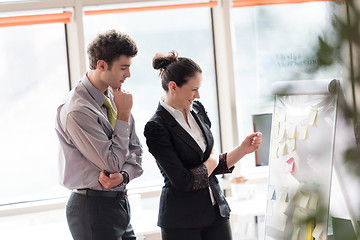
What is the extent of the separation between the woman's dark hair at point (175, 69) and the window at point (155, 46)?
186cm

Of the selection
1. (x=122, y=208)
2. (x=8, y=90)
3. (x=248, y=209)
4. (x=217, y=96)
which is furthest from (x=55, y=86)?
(x=122, y=208)

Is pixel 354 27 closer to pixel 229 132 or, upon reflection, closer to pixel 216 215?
pixel 216 215

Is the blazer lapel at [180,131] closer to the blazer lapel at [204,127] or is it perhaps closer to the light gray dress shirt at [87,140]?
the blazer lapel at [204,127]

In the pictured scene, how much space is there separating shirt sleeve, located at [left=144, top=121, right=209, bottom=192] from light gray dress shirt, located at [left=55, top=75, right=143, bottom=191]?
131mm

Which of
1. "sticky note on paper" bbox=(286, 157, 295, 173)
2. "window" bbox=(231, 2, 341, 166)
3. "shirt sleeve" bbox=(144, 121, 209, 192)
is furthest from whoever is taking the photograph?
"sticky note on paper" bbox=(286, 157, 295, 173)

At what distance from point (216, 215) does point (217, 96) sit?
7.05 feet

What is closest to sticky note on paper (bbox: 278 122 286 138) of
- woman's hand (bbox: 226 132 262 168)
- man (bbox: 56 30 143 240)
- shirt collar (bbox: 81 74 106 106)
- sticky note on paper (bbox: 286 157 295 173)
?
sticky note on paper (bbox: 286 157 295 173)

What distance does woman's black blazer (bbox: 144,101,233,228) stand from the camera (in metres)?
Result: 2.09

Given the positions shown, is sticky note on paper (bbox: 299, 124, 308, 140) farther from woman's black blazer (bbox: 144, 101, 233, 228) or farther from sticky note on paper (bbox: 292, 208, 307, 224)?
sticky note on paper (bbox: 292, 208, 307, 224)

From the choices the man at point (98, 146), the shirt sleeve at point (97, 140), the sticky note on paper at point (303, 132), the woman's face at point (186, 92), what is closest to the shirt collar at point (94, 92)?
the man at point (98, 146)

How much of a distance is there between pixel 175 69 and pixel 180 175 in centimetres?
49

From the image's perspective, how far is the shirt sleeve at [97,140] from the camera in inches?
76.4

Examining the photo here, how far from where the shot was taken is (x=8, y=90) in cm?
386

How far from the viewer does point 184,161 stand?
7.07 ft
